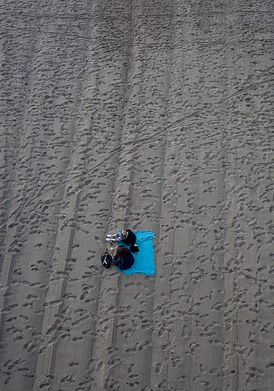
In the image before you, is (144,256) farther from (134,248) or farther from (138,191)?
(138,191)

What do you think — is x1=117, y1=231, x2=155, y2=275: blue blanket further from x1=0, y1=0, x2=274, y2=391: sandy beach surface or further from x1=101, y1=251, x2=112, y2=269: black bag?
x1=101, y1=251, x2=112, y2=269: black bag

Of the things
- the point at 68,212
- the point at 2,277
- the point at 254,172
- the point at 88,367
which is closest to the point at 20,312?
the point at 2,277

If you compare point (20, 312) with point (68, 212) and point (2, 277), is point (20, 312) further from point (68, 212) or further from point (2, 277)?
point (68, 212)

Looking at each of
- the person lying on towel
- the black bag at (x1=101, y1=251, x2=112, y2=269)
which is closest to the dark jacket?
the person lying on towel

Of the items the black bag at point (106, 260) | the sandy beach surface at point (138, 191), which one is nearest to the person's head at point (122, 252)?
the black bag at point (106, 260)

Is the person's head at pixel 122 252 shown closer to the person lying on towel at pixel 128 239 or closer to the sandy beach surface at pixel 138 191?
the person lying on towel at pixel 128 239

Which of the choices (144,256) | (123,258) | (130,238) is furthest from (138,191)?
(123,258)
